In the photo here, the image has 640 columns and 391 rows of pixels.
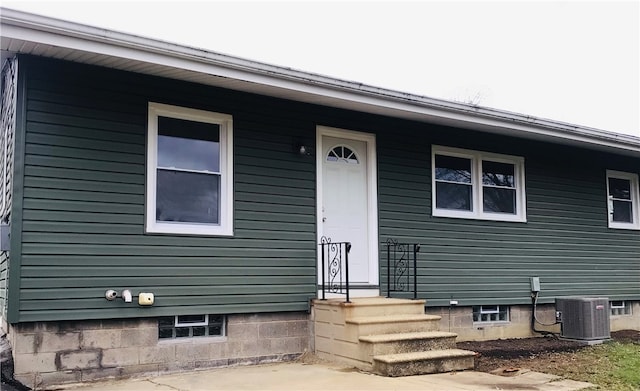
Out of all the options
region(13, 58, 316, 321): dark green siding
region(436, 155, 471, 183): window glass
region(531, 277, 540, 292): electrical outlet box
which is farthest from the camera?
region(531, 277, 540, 292): electrical outlet box

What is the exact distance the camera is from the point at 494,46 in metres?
34.9

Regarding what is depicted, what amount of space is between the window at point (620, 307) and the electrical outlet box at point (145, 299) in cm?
824

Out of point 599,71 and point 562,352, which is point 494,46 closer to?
point 599,71

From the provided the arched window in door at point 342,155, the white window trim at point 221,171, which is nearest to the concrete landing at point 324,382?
the white window trim at point 221,171

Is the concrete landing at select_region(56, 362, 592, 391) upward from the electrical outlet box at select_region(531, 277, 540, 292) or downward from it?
downward

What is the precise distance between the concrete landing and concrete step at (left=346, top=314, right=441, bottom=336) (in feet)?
1.52

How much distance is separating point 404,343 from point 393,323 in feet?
1.04

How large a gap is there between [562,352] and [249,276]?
4.10m

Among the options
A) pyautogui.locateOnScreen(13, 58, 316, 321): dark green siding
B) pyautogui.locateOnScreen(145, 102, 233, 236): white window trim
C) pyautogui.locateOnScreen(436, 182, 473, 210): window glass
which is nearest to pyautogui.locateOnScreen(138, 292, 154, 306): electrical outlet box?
pyautogui.locateOnScreen(13, 58, 316, 321): dark green siding

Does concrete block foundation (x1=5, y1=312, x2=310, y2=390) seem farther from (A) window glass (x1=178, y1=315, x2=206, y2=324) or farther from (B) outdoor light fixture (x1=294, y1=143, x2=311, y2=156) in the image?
(B) outdoor light fixture (x1=294, y1=143, x2=311, y2=156)

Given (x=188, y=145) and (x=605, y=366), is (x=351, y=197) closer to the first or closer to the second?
(x=188, y=145)

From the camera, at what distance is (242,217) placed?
7.07 meters

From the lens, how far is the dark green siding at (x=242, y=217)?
5.94 metres

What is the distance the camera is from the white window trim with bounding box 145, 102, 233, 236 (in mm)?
6502
